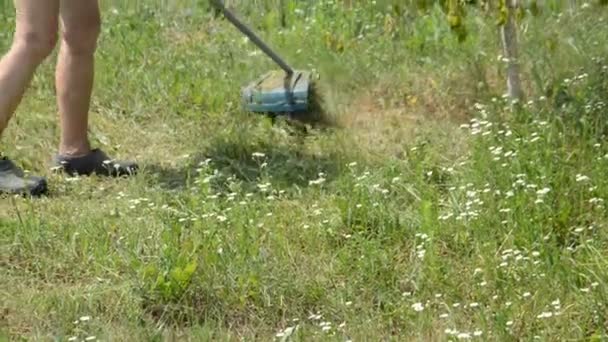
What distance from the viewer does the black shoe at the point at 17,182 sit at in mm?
4859

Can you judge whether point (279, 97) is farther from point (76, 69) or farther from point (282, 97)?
point (76, 69)

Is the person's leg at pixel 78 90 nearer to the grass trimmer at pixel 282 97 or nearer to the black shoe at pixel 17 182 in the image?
the black shoe at pixel 17 182

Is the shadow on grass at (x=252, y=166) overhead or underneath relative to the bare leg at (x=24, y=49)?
underneath

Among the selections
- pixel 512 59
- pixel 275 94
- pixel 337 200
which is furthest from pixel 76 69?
pixel 512 59

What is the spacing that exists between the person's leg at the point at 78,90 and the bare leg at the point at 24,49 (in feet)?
0.75

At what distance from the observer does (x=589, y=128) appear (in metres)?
4.95

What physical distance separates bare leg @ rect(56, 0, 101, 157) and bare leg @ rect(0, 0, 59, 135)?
0.68ft

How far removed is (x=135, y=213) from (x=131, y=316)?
34.3 inches

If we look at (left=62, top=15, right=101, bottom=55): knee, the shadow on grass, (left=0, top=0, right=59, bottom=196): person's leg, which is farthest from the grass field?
(left=62, top=15, right=101, bottom=55): knee

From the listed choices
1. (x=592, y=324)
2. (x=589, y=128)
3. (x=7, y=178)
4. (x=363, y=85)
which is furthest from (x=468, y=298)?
(x=363, y=85)

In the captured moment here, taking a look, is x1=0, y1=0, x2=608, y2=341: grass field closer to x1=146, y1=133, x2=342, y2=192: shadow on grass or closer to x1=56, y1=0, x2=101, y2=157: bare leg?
x1=146, y1=133, x2=342, y2=192: shadow on grass

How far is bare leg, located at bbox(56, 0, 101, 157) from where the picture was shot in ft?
16.5

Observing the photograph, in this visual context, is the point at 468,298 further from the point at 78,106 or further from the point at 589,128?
the point at 78,106

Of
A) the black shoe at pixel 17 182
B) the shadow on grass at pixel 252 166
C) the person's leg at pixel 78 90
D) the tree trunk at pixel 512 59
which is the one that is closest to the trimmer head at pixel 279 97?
the shadow on grass at pixel 252 166
